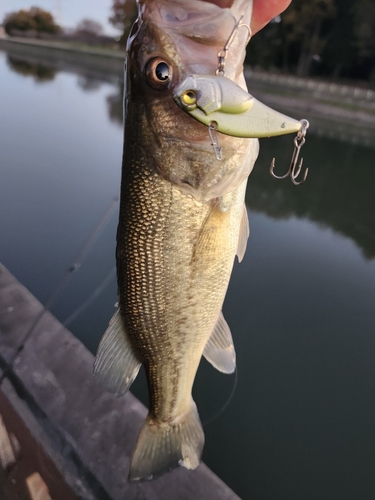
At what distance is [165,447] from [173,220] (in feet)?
2.53

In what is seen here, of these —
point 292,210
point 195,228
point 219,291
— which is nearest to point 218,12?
point 195,228

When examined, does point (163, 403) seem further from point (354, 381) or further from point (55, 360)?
point (354, 381)

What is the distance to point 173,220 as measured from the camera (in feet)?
2.85

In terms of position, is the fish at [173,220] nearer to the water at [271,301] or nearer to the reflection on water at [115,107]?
the water at [271,301]

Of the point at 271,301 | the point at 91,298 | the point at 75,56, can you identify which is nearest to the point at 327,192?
the point at 271,301

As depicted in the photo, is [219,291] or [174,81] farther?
[219,291]

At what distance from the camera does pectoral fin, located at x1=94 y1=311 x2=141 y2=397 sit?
1022 millimetres

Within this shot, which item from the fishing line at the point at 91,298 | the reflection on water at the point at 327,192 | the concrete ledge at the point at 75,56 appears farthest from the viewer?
the concrete ledge at the point at 75,56

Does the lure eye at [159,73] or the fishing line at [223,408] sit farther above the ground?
the lure eye at [159,73]

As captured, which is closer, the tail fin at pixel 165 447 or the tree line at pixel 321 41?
the tail fin at pixel 165 447

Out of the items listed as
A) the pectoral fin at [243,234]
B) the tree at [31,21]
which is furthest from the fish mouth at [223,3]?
the tree at [31,21]

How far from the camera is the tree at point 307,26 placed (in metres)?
18.0

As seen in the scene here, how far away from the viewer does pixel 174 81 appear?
0.75 meters

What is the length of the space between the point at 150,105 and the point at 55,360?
1.59 metres
